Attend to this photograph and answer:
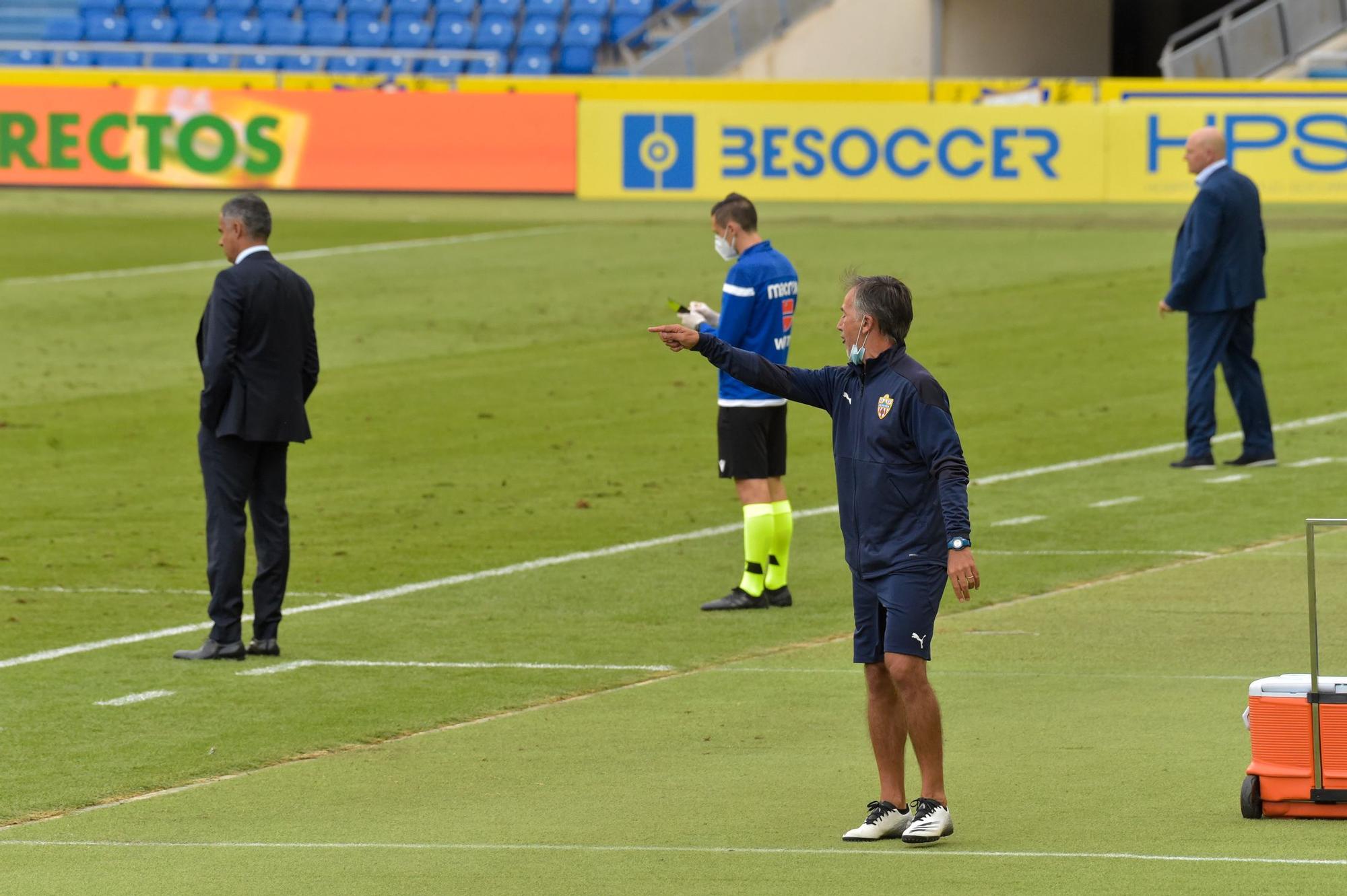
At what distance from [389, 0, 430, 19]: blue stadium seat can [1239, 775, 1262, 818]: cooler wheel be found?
44763mm

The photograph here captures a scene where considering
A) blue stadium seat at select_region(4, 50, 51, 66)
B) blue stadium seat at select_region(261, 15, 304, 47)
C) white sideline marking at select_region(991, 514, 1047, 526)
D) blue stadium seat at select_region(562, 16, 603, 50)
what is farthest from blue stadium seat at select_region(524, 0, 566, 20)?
white sideline marking at select_region(991, 514, 1047, 526)

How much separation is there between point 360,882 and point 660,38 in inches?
1751

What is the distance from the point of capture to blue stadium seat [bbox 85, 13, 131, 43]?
50406mm

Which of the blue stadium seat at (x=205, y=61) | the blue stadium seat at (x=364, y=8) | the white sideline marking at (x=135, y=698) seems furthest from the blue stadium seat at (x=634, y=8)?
the white sideline marking at (x=135, y=698)

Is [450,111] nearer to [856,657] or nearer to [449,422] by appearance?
[449,422]

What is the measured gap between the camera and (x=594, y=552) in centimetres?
1487

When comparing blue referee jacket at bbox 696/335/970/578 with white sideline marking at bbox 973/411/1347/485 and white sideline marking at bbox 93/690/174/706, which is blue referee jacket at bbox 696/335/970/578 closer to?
white sideline marking at bbox 93/690/174/706

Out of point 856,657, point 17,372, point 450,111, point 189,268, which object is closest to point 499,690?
point 856,657

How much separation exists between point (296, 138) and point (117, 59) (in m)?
13.3

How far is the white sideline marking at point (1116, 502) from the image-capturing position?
650 inches

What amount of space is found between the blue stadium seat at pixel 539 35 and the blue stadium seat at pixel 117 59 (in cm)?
813

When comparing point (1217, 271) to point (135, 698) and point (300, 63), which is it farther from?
point (300, 63)

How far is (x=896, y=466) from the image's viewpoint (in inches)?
305

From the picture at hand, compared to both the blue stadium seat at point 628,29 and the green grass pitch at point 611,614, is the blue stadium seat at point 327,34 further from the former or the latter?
the green grass pitch at point 611,614
